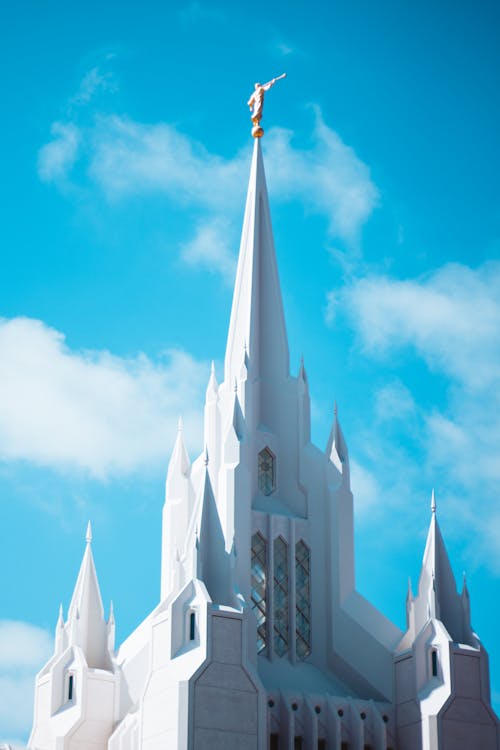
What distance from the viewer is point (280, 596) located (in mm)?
41594

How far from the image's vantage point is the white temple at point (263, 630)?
36.9m

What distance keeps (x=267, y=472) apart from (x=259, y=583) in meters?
3.71

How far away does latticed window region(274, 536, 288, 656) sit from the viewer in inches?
1614

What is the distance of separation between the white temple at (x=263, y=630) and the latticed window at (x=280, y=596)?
0.05 meters

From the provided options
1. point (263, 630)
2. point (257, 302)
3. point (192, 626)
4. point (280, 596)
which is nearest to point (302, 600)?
point (280, 596)

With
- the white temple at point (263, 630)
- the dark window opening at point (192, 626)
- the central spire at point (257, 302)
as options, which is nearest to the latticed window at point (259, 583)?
the white temple at point (263, 630)

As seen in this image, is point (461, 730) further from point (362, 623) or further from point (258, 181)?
point (258, 181)

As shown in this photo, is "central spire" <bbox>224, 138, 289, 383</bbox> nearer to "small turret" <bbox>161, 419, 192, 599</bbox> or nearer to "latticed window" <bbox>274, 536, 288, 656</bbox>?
"small turret" <bbox>161, 419, 192, 599</bbox>

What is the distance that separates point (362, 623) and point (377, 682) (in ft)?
5.64

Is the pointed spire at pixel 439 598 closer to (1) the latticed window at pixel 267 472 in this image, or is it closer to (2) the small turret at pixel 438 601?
(2) the small turret at pixel 438 601

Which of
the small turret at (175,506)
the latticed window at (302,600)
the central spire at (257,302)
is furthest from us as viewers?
the central spire at (257,302)

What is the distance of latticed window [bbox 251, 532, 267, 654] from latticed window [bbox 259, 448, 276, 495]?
6.39 ft

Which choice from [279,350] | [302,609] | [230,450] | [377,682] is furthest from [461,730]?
[279,350]

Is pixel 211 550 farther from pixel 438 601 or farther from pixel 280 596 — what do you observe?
pixel 438 601
